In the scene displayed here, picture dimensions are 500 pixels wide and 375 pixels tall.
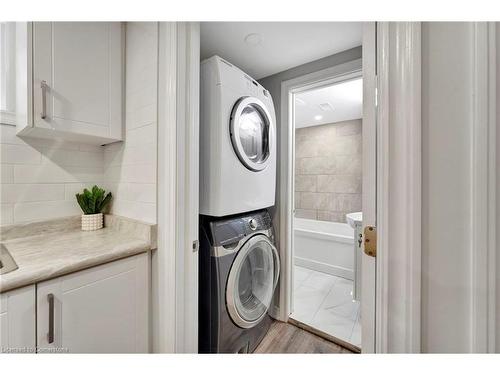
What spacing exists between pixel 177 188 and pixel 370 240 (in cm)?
74

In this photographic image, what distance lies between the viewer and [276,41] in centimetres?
141

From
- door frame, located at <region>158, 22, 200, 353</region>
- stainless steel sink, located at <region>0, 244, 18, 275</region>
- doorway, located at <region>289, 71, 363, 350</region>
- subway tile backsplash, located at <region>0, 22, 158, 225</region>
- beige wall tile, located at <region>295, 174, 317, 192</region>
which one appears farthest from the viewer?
beige wall tile, located at <region>295, 174, 317, 192</region>

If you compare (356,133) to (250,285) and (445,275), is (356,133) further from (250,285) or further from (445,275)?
(445,275)

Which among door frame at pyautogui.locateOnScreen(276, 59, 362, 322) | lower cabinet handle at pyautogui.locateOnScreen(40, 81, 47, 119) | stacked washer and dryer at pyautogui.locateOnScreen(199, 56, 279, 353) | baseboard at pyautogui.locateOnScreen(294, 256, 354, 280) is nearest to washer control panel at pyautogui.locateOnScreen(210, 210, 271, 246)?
stacked washer and dryer at pyautogui.locateOnScreen(199, 56, 279, 353)

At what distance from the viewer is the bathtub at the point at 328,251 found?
256 centimetres

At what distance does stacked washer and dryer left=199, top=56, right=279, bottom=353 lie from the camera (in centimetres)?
118

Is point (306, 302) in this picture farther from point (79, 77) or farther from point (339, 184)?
point (79, 77)

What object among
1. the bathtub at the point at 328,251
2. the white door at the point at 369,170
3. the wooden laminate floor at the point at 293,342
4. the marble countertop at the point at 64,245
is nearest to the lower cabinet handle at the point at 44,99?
the marble countertop at the point at 64,245

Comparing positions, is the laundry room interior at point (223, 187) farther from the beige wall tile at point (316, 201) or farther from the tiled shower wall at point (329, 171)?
the beige wall tile at point (316, 201)

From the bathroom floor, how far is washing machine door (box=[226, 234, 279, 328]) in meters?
0.54

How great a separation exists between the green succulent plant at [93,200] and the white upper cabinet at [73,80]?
298mm

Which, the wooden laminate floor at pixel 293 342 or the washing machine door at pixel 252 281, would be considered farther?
the wooden laminate floor at pixel 293 342

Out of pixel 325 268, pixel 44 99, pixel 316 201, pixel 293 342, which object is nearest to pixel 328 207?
pixel 316 201

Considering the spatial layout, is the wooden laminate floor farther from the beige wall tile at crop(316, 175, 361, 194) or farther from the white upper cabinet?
the beige wall tile at crop(316, 175, 361, 194)
